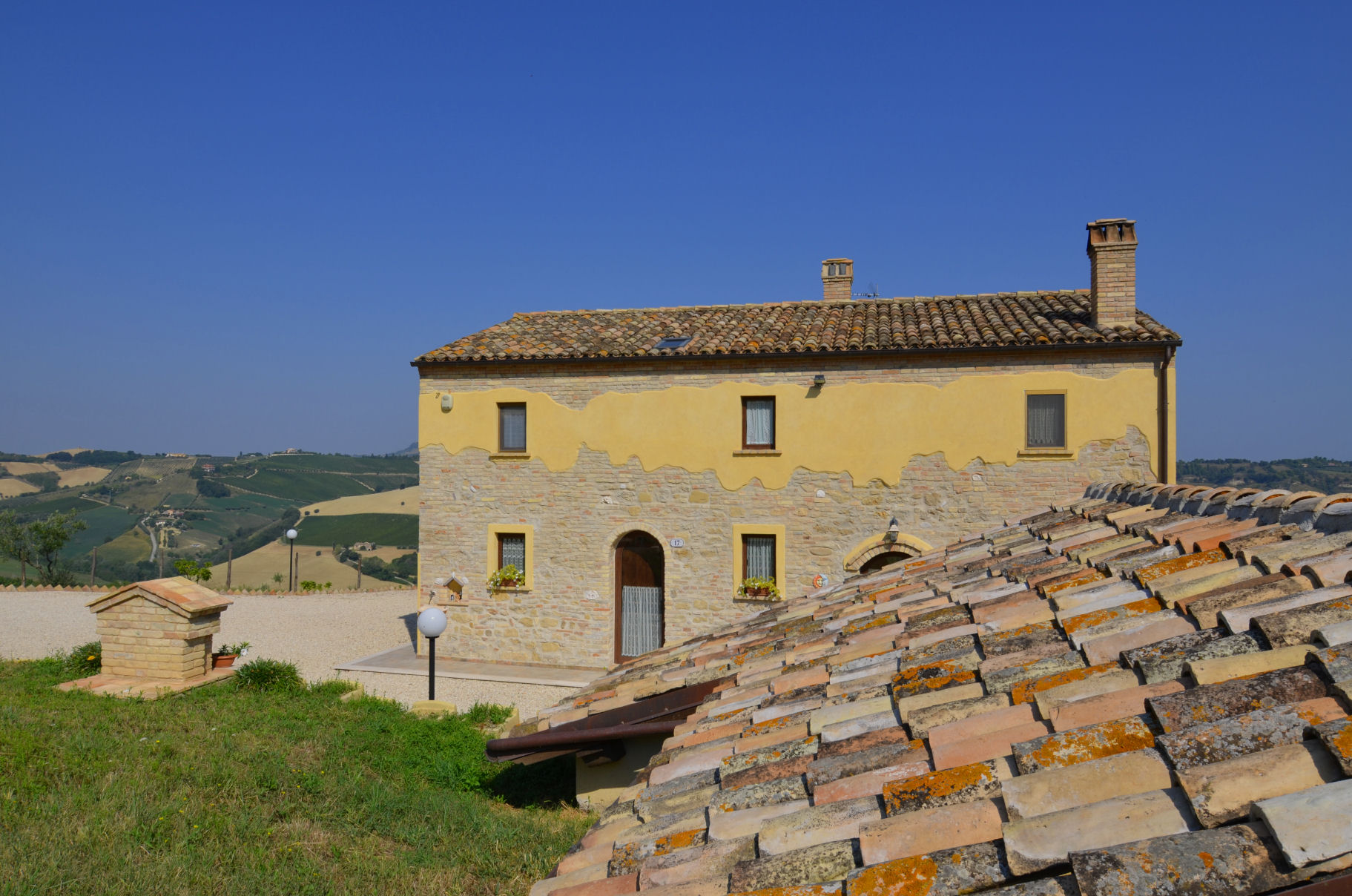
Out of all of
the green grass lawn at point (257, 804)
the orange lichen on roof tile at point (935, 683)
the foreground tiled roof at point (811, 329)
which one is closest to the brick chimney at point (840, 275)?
the foreground tiled roof at point (811, 329)

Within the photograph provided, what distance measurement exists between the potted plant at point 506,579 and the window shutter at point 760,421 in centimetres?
503

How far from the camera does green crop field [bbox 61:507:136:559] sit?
52.9m

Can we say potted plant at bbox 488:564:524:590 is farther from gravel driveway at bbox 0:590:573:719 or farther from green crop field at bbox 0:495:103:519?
green crop field at bbox 0:495:103:519

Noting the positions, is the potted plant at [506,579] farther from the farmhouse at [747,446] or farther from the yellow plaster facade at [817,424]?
the yellow plaster facade at [817,424]

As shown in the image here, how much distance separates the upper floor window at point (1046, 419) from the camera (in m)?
13.4

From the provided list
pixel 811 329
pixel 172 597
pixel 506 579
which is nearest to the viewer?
Answer: pixel 172 597

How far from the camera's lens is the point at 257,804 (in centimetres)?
636

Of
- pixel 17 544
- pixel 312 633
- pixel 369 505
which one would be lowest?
pixel 312 633

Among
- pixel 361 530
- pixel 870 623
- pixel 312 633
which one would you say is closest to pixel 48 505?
pixel 361 530

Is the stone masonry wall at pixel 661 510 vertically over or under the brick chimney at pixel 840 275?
under

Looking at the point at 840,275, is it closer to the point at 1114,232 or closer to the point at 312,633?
the point at 1114,232

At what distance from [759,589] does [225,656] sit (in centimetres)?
848

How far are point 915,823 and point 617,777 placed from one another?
4932mm

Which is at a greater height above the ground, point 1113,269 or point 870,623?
point 1113,269
